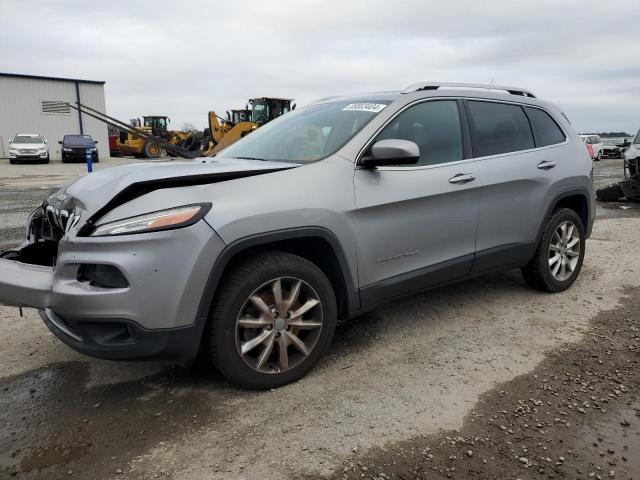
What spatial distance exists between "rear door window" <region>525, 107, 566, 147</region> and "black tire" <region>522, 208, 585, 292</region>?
2.01 feet

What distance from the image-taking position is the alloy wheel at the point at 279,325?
2.74 metres

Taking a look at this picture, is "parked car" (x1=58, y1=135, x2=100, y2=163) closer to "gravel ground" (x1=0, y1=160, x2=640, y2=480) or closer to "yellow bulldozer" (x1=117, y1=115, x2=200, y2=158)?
"yellow bulldozer" (x1=117, y1=115, x2=200, y2=158)

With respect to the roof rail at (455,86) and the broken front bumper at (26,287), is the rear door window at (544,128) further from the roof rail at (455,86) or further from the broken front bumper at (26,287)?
the broken front bumper at (26,287)

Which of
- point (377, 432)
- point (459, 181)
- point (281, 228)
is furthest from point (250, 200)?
point (459, 181)

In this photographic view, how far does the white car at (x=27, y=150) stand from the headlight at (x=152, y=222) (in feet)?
94.4

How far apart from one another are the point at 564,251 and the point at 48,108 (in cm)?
3813

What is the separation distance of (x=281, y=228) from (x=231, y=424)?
1.02 meters

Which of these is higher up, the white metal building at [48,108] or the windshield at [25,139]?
the white metal building at [48,108]

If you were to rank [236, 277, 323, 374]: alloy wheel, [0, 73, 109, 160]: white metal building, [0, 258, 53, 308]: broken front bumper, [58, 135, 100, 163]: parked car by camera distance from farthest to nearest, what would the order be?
[0, 73, 109, 160]: white metal building, [58, 135, 100, 163]: parked car, [236, 277, 323, 374]: alloy wheel, [0, 258, 53, 308]: broken front bumper

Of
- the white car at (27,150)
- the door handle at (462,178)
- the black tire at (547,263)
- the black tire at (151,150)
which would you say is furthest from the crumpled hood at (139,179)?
the black tire at (151,150)

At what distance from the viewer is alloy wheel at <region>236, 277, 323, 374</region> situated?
2.74 meters

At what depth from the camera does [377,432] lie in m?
2.48

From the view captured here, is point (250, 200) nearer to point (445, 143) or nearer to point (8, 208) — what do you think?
point (445, 143)

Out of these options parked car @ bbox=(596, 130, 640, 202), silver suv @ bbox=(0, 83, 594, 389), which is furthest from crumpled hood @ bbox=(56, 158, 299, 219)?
parked car @ bbox=(596, 130, 640, 202)
